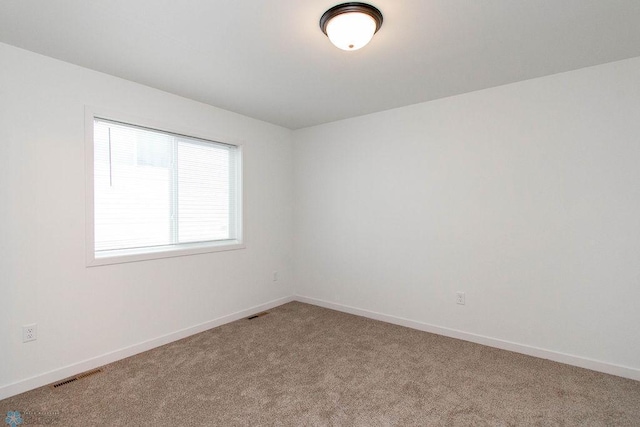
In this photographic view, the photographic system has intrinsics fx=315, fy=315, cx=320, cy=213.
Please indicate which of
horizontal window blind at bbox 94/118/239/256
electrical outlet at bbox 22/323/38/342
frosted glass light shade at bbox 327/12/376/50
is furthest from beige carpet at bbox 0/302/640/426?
frosted glass light shade at bbox 327/12/376/50

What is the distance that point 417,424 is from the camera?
6.28 ft

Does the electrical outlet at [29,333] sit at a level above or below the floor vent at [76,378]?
above

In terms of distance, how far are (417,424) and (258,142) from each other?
3.40 m

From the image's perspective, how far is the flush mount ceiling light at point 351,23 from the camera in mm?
1787

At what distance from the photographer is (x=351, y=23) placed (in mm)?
1821

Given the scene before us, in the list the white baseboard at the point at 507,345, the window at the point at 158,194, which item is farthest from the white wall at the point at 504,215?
the window at the point at 158,194

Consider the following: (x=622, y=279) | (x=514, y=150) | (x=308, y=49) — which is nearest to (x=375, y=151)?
(x=514, y=150)

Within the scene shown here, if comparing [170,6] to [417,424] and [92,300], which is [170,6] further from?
[417,424]

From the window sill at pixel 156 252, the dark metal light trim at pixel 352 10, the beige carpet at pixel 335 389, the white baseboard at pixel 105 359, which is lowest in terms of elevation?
the beige carpet at pixel 335 389

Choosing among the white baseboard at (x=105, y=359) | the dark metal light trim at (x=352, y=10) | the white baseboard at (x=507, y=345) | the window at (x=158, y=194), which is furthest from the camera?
the window at (x=158, y=194)

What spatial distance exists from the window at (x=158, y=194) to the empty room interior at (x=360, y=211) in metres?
0.02

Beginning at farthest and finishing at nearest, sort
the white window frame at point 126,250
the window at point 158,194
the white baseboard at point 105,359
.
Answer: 1. the window at point 158,194
2. the white window frame at point 126,250
3. the white baseboard at point 105,359

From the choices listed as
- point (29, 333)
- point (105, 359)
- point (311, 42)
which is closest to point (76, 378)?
point (105, 359)

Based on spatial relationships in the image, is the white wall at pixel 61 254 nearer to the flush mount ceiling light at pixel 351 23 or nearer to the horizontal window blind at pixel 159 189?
the horizontal window blind at pixel 159 189
